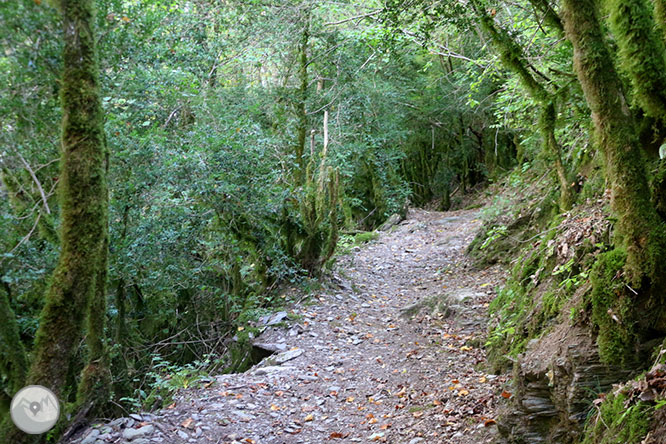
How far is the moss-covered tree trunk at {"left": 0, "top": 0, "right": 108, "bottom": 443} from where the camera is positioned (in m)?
3.43

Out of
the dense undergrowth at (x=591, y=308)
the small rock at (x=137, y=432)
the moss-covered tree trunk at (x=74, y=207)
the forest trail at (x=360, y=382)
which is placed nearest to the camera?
the dense undergrowth at (x=591, y=308)

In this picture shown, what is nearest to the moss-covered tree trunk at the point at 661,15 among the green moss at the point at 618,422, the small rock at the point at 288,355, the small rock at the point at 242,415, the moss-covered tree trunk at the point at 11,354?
the green moss at the point at 618,422

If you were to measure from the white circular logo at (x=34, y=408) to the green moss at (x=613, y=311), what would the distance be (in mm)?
4015

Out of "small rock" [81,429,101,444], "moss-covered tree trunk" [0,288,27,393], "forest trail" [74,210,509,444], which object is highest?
"moss-covered tree trunk" [0,288,27,393]

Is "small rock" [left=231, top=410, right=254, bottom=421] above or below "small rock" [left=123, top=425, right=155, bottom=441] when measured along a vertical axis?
below

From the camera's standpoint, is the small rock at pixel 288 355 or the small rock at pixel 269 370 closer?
the small rock at pixel 269 370

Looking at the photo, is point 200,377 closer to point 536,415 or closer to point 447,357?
point 447,357

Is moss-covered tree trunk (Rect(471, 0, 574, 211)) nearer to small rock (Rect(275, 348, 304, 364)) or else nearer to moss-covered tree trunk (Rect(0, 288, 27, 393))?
small rock (Rect(275, 348, 304, 364))

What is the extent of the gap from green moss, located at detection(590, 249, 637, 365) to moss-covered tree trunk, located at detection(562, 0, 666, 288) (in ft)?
0.41

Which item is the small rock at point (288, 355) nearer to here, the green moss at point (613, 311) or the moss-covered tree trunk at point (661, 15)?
the green moss at point (613, 311)

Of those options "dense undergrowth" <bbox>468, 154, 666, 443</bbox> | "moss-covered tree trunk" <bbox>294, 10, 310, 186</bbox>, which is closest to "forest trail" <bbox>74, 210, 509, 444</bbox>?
"dense undergrowth" <bbox>468, 154, 666, 443</bbox>

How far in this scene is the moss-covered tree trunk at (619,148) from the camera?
3.15 metres

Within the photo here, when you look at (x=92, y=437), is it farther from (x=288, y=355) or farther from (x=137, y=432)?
(x=288, y=355)

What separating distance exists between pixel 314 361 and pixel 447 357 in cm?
208
